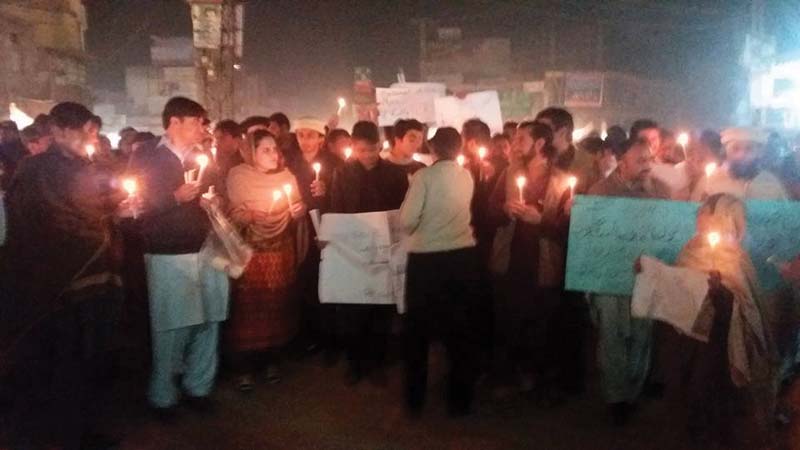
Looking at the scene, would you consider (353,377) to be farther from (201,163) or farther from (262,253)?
(201,163)

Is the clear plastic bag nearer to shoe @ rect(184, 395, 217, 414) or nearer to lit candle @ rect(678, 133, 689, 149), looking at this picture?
shoe @ rect(184, 395, 217, 414)

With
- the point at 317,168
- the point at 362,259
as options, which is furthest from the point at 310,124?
the point at 362,259

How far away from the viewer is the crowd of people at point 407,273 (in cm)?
456

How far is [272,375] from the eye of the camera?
606 centimetres

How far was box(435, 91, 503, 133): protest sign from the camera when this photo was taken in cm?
788

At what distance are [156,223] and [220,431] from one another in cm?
148

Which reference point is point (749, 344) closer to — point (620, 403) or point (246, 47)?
point (620, 403)

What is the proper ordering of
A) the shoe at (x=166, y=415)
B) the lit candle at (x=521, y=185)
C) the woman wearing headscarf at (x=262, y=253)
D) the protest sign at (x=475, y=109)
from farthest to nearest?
the protest sign at (x=475, y=109), the woman wearing headscarf at (x=262, y=253), the lit candle at (x=521, y=185), the shoe at (x=166, y=415)

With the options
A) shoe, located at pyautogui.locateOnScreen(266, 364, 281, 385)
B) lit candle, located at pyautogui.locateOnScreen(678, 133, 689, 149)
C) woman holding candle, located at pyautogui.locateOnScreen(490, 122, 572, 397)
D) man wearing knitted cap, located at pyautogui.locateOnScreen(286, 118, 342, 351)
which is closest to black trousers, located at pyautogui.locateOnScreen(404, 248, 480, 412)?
woman holding candle, located at pyautogui.locateOnScreen(490, 122, 572, 397)

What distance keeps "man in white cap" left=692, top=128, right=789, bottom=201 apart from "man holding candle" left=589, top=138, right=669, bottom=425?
3.01 ft

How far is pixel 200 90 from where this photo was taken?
1858 cm

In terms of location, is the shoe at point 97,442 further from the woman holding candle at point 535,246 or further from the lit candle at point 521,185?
the lit candle at point 521,185

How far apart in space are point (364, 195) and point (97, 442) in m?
2.56

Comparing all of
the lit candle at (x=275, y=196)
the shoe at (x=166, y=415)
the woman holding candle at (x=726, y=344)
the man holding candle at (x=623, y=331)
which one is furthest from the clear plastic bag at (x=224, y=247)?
the woman holding candle at (x=726, y=344)
